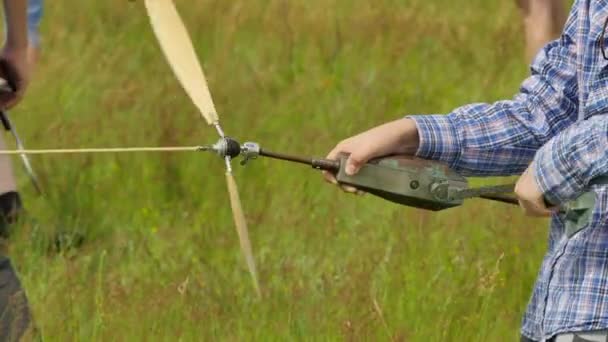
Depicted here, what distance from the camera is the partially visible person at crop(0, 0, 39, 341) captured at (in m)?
3.34

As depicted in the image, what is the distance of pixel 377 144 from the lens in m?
2.65

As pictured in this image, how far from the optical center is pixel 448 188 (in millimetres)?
2627

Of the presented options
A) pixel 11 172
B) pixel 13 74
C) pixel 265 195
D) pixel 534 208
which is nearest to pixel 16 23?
pixel 13 74

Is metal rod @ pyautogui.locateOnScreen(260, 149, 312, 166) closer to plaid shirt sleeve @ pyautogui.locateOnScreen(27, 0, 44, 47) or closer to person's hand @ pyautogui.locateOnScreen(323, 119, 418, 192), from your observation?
person's hand @ pyautogui.locateOnScreen(323, 119, 418, 192)

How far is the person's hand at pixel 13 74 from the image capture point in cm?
349

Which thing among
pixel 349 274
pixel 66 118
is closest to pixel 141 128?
pixel 66 118

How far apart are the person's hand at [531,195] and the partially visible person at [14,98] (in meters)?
1.23

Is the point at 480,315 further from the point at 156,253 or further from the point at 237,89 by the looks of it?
the point at 237,89

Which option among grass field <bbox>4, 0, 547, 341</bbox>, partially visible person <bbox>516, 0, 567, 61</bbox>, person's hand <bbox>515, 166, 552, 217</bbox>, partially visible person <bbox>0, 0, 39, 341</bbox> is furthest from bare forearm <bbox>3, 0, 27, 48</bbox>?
partially visible person <bbox>516, 0, 567, 61</bbox>

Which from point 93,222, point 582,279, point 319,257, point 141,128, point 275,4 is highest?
point 275,4

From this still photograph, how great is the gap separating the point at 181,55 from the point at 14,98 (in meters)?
0.92

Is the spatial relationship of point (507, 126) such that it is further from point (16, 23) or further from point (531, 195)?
point (16, 23)

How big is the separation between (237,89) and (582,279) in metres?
4.18

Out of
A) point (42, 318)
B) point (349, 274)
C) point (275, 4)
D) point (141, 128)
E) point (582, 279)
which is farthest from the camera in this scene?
point (275, 4)
